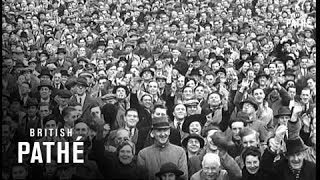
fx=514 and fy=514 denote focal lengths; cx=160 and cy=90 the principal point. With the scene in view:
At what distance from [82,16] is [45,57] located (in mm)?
800

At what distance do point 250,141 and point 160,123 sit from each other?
1165 millimetres

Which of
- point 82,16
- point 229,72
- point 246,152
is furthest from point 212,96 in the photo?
point 82,16

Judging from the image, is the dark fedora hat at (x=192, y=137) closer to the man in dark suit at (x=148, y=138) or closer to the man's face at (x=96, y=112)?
the man in dark suit at (x=148, y=138)

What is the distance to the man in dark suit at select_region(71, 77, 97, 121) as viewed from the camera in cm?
653

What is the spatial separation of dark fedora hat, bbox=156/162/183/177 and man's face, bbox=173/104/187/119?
0.62 metres

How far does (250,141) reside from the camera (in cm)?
652

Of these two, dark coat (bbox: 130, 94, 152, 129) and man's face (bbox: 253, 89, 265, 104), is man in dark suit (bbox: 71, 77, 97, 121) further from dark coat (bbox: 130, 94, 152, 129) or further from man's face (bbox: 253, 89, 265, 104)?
man's face (bbox: 253, 89, 265, 104)

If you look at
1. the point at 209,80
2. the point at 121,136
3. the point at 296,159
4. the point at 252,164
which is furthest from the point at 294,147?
the point at 121,136

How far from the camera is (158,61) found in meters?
6.85

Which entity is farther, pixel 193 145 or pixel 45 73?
pixel 45 73

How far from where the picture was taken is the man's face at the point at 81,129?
254 inches

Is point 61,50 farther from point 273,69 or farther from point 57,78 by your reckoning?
point 273,69

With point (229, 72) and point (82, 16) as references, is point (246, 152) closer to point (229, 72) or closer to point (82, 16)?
point (229, 72)

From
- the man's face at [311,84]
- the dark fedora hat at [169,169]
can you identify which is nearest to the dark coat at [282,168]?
the man's face at [311,84]
